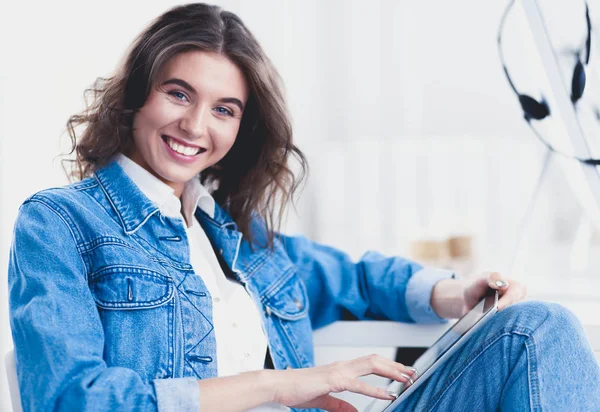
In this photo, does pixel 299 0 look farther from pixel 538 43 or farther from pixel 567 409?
pixel 567 409

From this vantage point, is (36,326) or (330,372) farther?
(330,372)

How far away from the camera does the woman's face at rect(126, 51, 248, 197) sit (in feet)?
3.67

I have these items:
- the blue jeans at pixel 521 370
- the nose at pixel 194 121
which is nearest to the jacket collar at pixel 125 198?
the nose at pixel 194 121

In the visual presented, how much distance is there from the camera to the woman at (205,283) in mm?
890

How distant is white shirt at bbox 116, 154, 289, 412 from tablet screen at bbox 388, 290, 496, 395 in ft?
0.68

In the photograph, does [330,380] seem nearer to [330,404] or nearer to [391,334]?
[330,404]

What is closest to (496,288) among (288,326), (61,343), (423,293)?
(423,293)

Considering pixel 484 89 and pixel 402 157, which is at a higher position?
pixel 484 89

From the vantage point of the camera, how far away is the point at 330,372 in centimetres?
95

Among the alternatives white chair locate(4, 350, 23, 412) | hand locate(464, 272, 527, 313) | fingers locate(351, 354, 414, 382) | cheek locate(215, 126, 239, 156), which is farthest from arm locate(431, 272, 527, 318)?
white chair locate(4, 350, 23, 412)

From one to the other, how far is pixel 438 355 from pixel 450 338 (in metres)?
0.07

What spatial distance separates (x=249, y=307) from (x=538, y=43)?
25.0 inches

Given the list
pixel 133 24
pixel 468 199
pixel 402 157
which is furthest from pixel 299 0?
pixel 133 24


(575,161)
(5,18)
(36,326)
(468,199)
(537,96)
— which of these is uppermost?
(5,18)
